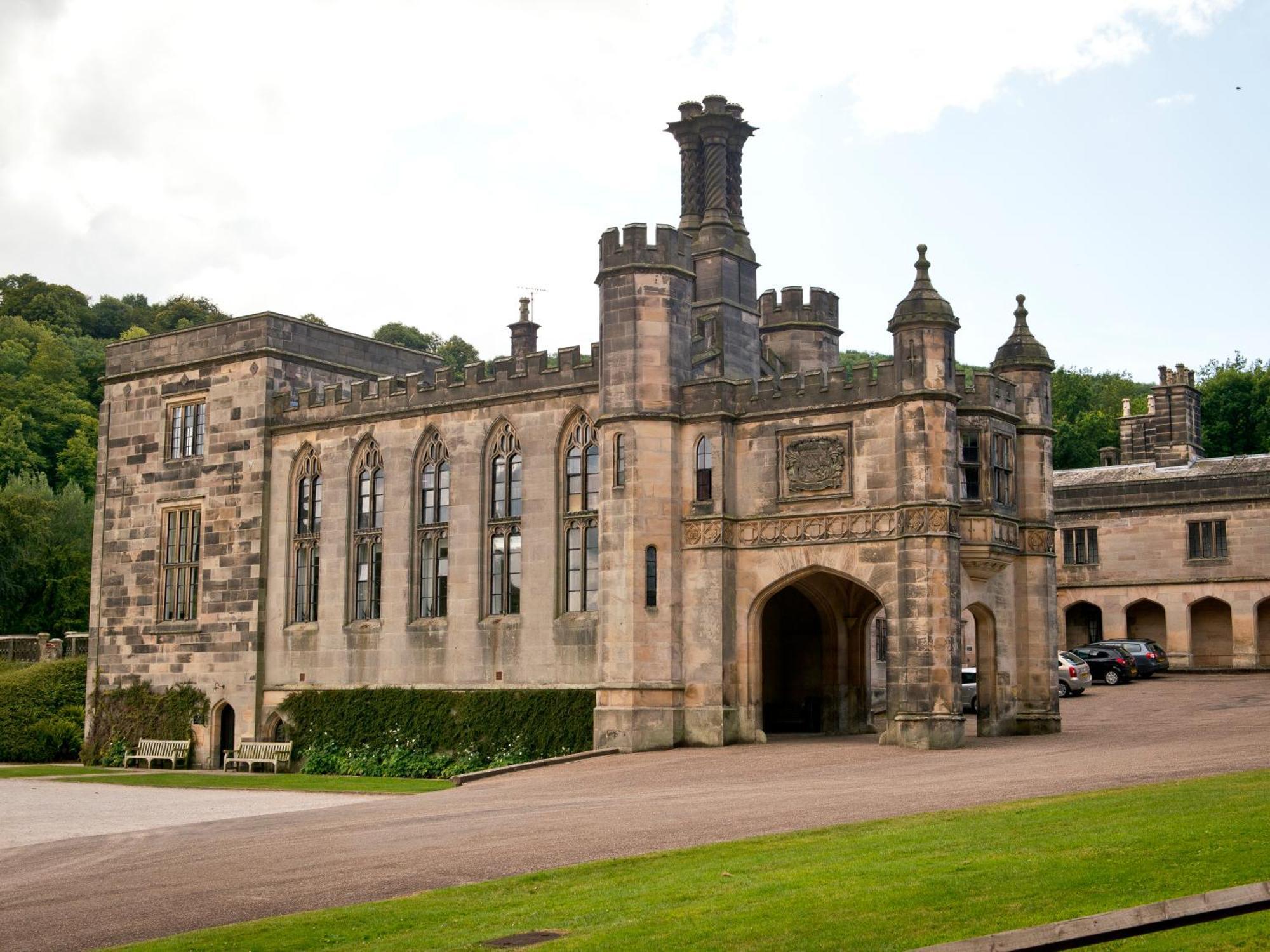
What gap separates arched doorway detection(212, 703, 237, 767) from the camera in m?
40.2

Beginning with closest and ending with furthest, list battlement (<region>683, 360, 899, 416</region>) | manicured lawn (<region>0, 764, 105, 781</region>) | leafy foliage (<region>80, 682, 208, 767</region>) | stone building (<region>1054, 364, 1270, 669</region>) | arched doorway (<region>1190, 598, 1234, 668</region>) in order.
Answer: battlement (<region>683, 360, 899, 416</region>) < manicured lawn (<region>0, 764, 105, 781</region>) < leafy foliage (<region>80, 682, 208, 767</region>) < stone building (<region>1054, 364, 1270, 669</region>) < arched doorway (<region>1190, 598, 1234, 668</region>)

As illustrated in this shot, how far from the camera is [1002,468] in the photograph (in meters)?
31.9

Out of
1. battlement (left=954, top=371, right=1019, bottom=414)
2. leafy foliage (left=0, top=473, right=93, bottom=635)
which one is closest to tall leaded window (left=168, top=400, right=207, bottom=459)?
leafy foliage (left=0, top=473, right=93, bottom=635)

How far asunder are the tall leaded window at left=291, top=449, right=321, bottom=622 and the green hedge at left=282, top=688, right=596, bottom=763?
7.64ft

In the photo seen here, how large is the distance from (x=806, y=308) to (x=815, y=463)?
957 centimetres

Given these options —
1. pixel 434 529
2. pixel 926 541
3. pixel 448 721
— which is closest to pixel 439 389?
pixel 434 529

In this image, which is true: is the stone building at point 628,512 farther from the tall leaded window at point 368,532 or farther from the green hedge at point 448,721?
the green hedge at point 448,721

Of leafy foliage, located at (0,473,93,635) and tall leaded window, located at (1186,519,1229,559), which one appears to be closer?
tall leaded window, located at (1186,519,1229,559)

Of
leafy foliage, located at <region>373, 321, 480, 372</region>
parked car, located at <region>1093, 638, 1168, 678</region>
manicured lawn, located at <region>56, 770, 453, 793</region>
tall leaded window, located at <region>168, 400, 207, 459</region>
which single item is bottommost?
manicured lawn, located at <region>56, 770, 453, 793</region>

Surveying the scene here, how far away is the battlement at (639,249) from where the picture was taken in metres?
32.8

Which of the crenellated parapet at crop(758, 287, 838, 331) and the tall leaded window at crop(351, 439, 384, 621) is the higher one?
the crenellated parapet at crop(758, 287, 838, 331)

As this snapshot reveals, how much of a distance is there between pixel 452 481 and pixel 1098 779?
19.8m

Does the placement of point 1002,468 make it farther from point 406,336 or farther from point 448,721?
point 406,336

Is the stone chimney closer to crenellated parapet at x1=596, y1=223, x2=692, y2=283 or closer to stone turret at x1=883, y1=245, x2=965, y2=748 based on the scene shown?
crenellated parapet at x1=596, y1=223, x2=692, y2=283
